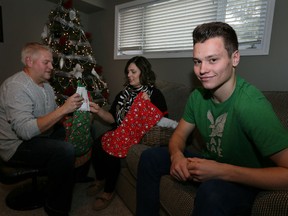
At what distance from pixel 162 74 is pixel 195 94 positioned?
155 centimetres

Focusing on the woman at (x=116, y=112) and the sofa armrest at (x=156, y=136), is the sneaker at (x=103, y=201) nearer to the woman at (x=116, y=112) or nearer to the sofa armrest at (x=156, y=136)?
the woman at (x=116, y=112)

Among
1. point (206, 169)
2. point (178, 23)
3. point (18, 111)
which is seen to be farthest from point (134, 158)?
point (178, 23)

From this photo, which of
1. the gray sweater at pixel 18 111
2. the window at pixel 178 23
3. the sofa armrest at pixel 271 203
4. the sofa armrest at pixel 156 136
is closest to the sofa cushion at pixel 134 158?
the sofa armrest at pixel 156 136

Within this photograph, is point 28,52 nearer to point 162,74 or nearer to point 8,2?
point 162,74

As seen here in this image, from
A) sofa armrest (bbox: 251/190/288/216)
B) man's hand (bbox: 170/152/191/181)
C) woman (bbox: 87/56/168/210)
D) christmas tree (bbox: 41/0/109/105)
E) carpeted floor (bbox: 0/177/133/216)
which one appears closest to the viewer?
sofa armrest (bbox: 251/190/288/216)

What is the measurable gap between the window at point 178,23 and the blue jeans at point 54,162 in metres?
1.71

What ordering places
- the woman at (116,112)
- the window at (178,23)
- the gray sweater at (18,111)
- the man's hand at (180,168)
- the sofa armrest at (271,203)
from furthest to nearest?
the window at (178,23) < the woman at (116,112) < the gray sweater at (18,111) < the man's hand at (180,168) < the sofa armrest at (271,203)

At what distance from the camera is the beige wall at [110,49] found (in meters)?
1.82

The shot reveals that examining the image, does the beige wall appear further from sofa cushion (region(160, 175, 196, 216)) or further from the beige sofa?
sofa cushion (region(160, 175, 196, 216))

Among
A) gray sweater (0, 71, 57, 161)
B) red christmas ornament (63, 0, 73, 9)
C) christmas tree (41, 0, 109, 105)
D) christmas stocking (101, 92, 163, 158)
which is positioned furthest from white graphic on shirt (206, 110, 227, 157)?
red christmas ornament (63, 0, 73, 9)

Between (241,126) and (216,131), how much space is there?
14 cm

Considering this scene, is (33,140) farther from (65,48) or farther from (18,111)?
(65,48)

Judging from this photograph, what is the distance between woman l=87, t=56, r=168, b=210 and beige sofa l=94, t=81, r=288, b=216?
11cm

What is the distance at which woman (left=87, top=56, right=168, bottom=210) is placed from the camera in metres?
1.73
